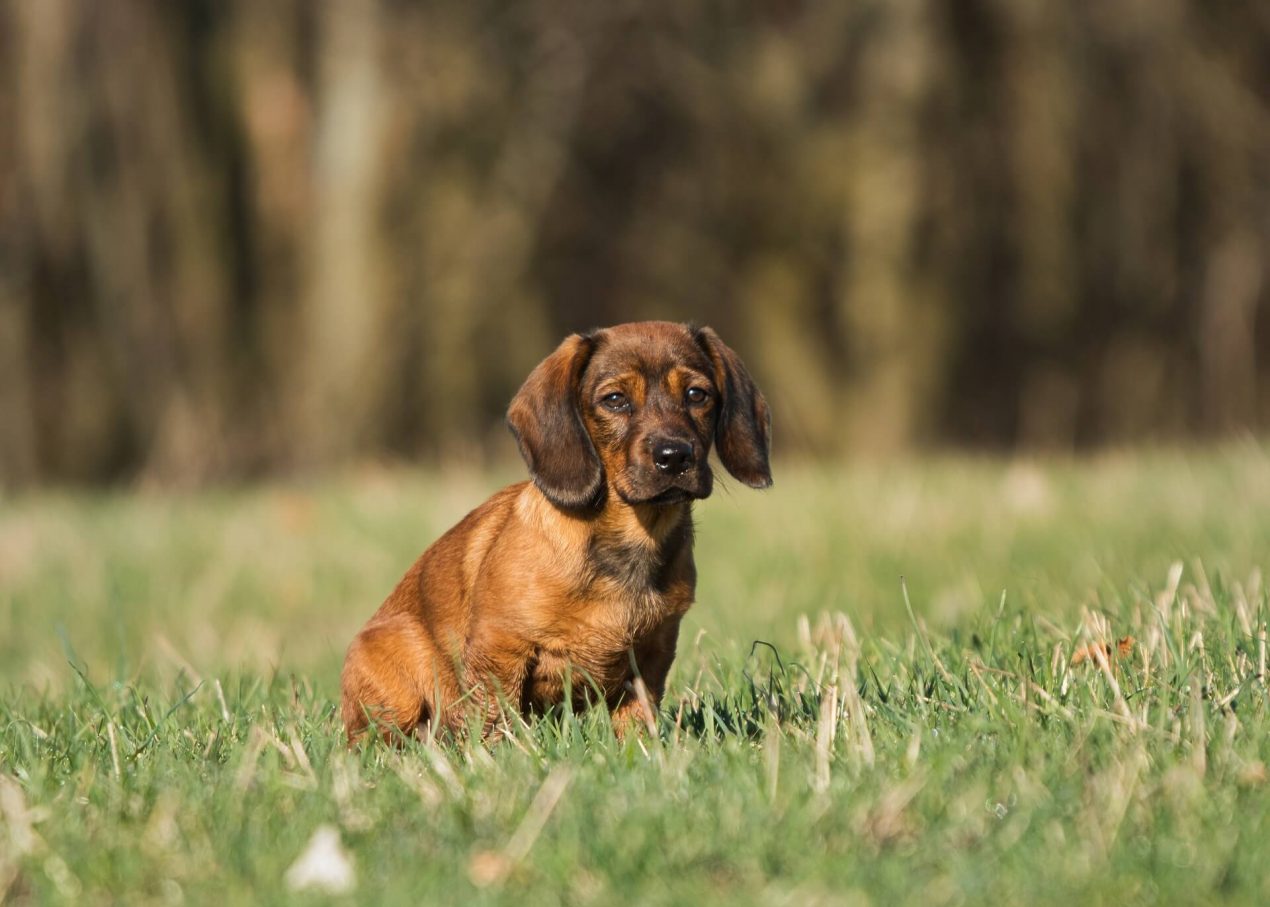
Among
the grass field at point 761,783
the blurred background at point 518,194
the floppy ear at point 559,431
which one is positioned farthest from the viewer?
the blurred background at point 518,194

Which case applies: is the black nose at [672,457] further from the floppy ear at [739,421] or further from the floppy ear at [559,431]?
the floppy ear at [739,421]

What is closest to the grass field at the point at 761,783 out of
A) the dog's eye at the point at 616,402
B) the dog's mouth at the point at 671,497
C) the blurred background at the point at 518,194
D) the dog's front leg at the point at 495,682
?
the dog's front leg at the point at 495,682

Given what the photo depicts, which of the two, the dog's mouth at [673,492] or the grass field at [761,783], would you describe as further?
the dog's mouth at [673,492]

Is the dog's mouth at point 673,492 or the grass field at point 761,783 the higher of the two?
the dog's mouth at point 673,492

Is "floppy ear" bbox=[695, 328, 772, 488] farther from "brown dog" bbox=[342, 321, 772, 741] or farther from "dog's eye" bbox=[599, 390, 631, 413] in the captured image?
"dog's eye" bbox=[599, 390, 631, 413]

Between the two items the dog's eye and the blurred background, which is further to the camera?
the blurred background

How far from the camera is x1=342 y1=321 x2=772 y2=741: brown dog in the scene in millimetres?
4031

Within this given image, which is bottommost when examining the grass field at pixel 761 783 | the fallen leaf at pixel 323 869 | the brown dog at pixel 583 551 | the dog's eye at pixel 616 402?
the grass field at pixel 761 783

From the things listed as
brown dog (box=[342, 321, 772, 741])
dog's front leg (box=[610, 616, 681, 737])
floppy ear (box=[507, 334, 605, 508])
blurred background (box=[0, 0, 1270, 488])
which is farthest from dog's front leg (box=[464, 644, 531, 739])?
blurred background (box=[0, 0, 1270, 488])

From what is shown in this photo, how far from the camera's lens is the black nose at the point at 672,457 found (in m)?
3.95

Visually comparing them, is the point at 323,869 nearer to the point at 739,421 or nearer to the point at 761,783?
the point at 761,783

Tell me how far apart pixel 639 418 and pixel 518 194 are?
11120 millimetres

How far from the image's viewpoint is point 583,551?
4086mm

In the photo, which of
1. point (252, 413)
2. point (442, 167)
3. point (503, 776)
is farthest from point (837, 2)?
point (503, 776)
